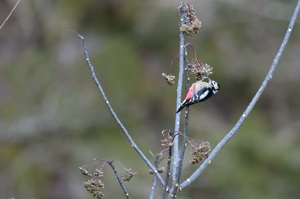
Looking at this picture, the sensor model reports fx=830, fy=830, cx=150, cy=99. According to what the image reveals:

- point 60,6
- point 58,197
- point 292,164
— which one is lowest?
point 292,164

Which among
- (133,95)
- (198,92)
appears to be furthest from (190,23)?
(133,95)

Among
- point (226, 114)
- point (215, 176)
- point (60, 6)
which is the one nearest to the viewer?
point (215, 176)

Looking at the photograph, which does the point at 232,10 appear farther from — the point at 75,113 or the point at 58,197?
the point at 58,197

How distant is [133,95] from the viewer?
10.6m

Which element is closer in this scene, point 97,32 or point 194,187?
point 194,187

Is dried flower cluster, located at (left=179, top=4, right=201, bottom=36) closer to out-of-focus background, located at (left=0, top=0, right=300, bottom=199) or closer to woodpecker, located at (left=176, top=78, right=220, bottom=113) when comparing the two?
woodpecker, located at (left=176, top=78, right=220, bottom=113)

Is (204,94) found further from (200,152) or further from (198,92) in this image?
(200,152)

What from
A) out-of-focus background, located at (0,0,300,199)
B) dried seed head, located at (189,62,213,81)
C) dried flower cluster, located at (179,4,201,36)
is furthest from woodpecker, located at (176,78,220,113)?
out-of-focus background, located at (0,0,300,199)

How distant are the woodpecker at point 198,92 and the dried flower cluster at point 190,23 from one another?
28cm

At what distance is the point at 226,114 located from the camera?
1123cm

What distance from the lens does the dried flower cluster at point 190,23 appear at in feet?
10.5

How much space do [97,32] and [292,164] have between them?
10.5 ft

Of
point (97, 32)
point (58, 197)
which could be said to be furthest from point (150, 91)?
point (58, 197)

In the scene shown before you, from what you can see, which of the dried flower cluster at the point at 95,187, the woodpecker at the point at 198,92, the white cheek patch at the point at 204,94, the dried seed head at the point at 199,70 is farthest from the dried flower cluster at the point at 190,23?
the dried flower cluster at the point at 95,187
